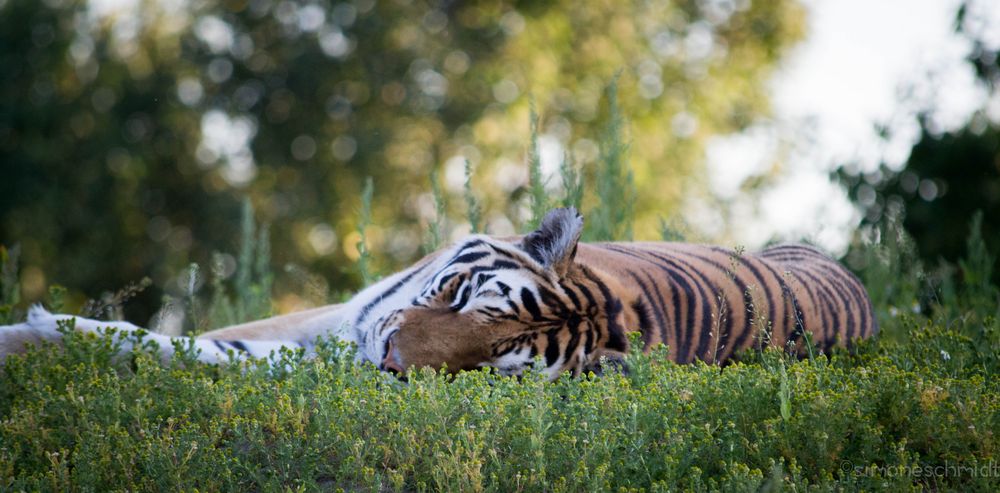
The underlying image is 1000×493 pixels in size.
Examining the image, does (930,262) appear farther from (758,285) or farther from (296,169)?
(296,169)

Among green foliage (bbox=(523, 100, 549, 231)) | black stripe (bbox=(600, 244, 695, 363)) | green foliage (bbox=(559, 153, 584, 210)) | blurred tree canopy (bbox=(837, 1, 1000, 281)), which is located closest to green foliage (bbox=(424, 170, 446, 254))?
green foliage (bbox=(523, 100, 549, 231))

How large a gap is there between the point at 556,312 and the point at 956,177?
8.31 metres

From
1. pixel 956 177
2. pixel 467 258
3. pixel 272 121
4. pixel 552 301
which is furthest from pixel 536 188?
pixel 272 121

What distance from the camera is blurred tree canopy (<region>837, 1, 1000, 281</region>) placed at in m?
10.9

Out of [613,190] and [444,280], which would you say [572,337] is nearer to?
[444,280]

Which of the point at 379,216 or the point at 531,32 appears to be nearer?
the point at 379,216

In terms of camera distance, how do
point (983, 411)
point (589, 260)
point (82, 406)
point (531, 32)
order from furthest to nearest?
point (531, 32) < point (589, 260) < point (82, 406) < point (983, 411)

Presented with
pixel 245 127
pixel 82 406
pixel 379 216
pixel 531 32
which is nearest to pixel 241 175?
pixel 245 127

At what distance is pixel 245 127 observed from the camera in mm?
27062

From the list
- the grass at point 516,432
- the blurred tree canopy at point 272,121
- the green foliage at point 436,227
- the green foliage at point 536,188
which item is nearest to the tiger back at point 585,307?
the grass at point 516,432

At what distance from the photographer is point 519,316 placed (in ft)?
13.6

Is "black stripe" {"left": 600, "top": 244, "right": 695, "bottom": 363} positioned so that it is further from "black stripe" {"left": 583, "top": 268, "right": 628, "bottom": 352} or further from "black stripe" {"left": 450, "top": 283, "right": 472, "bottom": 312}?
"black stripe" {"left": 450, "top": 283, "right": 472, "bottom": 312}

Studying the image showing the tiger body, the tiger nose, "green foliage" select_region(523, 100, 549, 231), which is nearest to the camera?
the tiger nose

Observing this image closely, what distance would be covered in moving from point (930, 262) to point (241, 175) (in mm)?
19357
